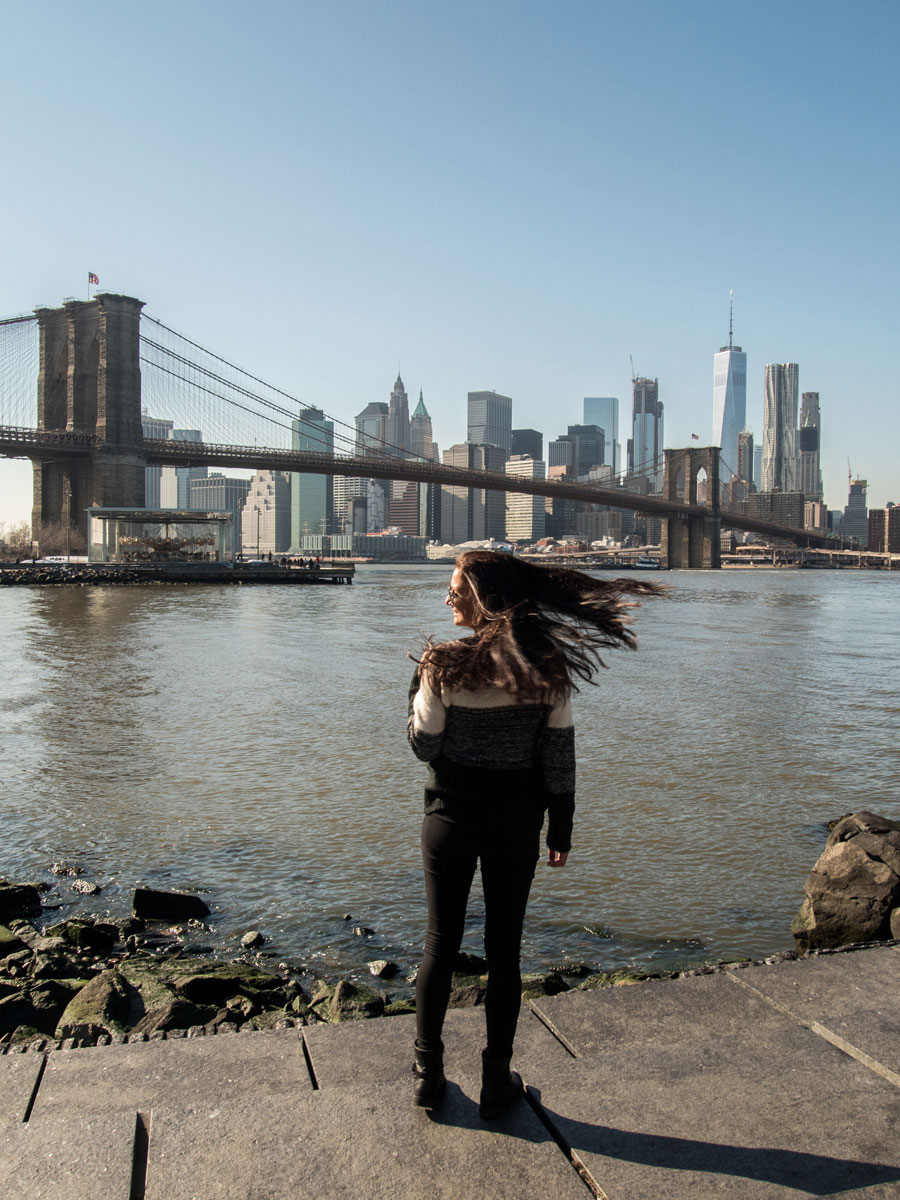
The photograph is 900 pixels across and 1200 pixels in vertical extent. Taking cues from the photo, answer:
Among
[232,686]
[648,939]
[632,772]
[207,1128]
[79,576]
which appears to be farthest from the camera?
[79,576]

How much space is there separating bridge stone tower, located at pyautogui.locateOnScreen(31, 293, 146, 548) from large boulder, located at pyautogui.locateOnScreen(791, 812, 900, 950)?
53.4m

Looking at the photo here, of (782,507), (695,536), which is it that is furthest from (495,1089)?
(782,507)

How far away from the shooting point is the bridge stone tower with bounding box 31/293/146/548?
5466 centimetres

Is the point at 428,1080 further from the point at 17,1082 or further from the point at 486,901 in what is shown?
the point at 17,1082

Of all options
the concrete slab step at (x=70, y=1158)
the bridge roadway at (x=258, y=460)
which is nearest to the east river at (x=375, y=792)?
the concrete slab step at (x=70, y=1158)

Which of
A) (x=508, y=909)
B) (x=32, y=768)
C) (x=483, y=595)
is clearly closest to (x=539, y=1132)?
(x=508, y=909)

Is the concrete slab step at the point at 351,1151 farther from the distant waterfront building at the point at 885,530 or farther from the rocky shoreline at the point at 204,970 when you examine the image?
the distant waterfront building at the point at 885,530

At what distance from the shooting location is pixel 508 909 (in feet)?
8.31

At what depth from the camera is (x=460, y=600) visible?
2641 millimetres

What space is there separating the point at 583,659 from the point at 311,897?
3.32 meters

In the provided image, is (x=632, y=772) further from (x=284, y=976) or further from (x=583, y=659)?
(x=583, y=659)

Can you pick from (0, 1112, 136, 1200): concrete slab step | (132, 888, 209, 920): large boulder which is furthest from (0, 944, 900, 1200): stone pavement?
(132, 888, 209, 920): large boulder

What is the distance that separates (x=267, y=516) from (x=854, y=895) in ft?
515

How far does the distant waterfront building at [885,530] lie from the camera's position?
546ft
